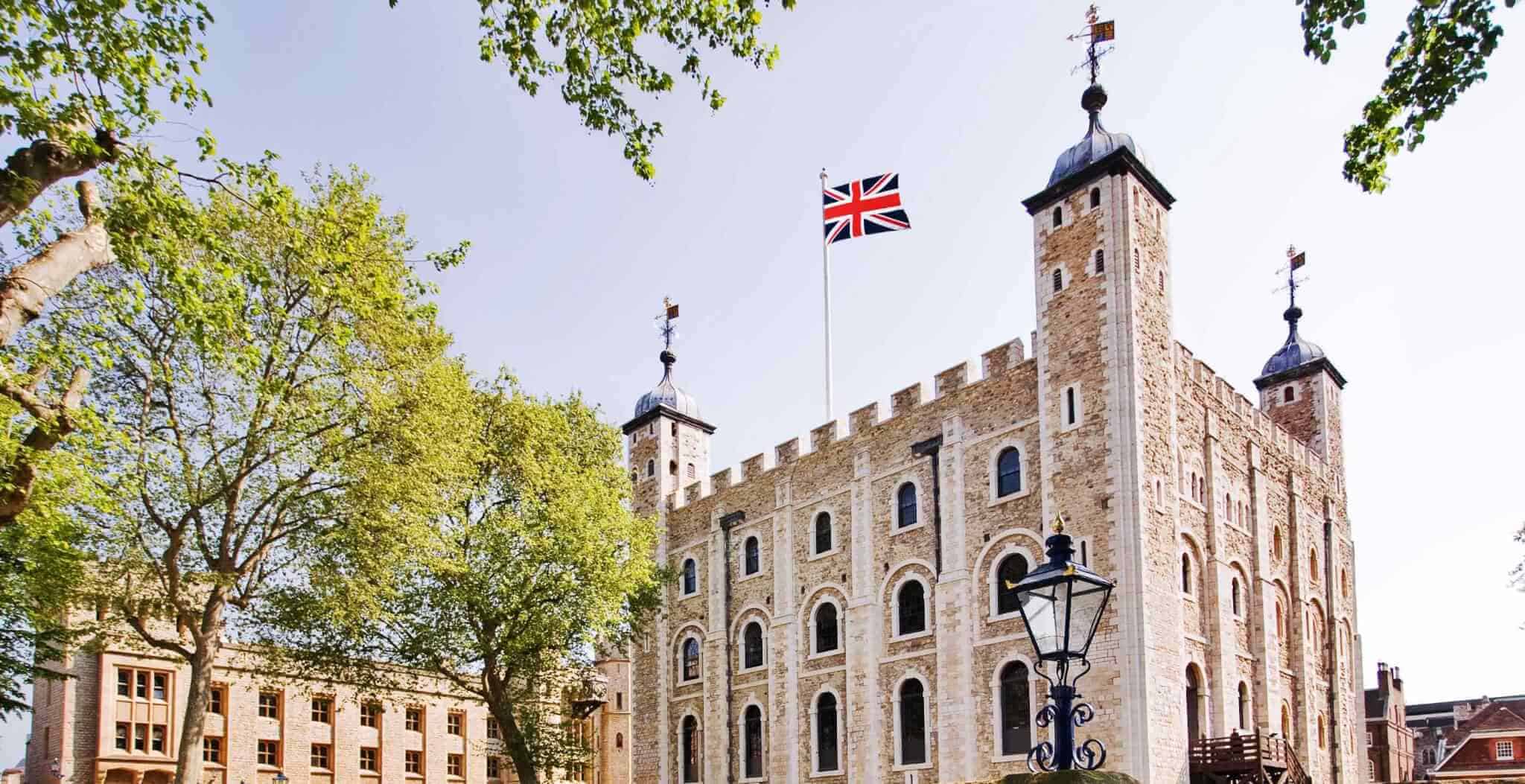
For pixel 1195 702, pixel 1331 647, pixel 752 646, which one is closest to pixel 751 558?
pixel 752 646

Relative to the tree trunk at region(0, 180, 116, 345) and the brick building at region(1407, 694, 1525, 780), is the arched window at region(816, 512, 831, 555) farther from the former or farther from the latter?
the brick building at region(1407, 694, 1525, 780)

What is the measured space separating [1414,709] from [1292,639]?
159 feet

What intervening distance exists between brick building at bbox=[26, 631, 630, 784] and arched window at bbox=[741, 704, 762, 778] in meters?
4.49

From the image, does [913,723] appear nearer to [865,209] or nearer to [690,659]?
[690,659]

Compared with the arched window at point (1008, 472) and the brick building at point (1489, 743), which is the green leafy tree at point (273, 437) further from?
the brick building at point (1489, 743)

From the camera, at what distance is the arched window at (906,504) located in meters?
32.6

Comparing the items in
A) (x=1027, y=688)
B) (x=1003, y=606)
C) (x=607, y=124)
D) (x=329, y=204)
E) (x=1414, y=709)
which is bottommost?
(x=1414, y=709)

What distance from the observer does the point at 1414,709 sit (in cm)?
7288

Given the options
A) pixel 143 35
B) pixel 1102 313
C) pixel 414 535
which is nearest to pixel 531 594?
pixel 414 535

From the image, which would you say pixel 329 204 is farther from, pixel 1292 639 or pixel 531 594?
pixel 1292 639

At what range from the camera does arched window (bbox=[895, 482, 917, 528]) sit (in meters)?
32.6

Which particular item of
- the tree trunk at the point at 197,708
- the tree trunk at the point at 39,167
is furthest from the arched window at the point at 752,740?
the tree trunk at the point at 39,167

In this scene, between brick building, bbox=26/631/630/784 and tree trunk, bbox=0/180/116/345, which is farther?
brick building, bbox=26/631/630/784

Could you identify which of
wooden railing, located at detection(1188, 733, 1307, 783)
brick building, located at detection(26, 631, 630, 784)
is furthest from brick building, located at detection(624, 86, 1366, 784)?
brick building, located at detection(26, 631, 630, 784)
